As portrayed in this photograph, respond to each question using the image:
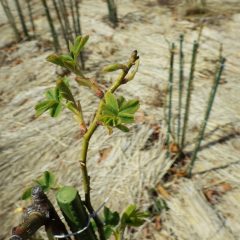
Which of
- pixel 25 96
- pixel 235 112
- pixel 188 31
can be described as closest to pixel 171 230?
pixel 235 112

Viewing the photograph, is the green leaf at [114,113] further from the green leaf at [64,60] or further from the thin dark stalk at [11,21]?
the thin dark stalk at [11,21]

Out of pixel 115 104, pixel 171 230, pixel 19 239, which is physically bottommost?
pixel 171 230

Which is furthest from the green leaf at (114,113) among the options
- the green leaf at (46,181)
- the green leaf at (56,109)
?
the green leaf at (46,181)

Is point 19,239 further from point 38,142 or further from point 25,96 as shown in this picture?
point 25,96

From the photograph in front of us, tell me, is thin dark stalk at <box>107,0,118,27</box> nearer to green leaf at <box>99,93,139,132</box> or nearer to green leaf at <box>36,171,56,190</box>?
green leaf at <box>36,171,56,190</box>

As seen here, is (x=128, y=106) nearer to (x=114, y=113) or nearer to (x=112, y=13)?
(x=114, y=113)

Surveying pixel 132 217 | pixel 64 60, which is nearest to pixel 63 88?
pixel 64 60

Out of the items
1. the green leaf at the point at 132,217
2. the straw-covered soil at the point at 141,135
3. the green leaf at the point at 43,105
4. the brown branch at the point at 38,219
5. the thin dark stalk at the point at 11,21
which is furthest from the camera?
the thin dark stalk at the point at 11,21

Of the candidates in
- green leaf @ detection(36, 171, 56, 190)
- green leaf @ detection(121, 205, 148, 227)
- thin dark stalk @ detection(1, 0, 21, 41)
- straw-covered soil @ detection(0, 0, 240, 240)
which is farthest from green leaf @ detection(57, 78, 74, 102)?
thin dark stalk @ detection(1, 0, 21, 41)
